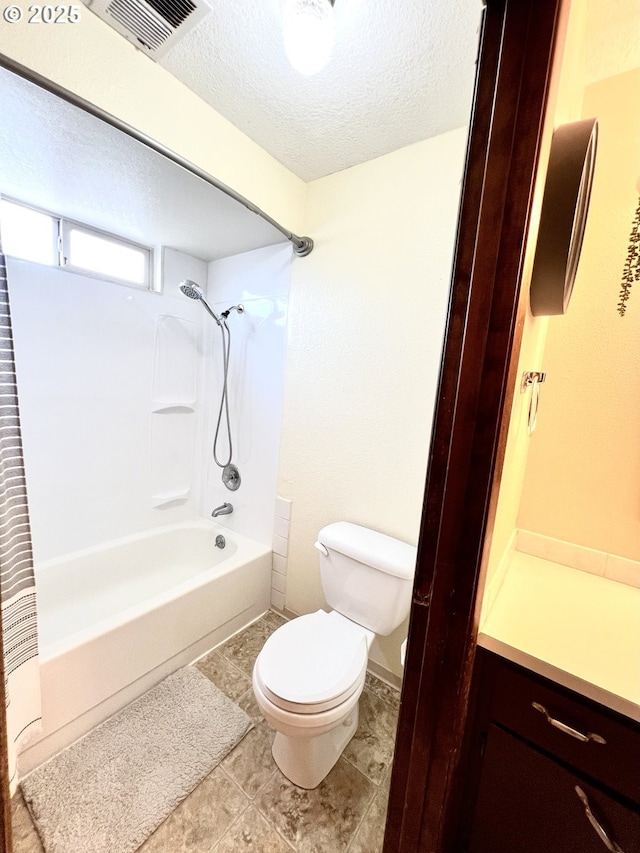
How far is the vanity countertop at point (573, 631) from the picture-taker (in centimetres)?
70

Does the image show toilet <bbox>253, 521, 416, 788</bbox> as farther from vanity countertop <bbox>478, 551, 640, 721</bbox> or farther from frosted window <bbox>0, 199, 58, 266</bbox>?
frosted window <bbox>0, 199, 58, 266</bbox>

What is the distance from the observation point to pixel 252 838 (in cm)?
106

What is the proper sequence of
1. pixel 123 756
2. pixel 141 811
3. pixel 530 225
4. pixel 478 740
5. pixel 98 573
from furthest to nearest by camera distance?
1. pixel 98 573
2. pixel 123 756
3. pixel 141 811
4. pixel 478 740
5. pixel 530 225

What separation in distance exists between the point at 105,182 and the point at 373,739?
2.70m

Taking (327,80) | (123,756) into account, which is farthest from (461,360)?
(123,756)

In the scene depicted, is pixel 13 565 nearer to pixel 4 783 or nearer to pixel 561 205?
pixel 4 783

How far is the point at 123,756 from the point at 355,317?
2037 mm

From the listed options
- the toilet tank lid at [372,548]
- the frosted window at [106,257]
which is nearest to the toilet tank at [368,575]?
the toilet tank lid at [372,548]

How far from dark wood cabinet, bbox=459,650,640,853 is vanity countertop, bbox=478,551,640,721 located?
0.03 metres

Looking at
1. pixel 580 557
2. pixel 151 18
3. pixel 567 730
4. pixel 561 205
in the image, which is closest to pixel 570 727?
pixel 567 730

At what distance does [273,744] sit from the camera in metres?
1.31

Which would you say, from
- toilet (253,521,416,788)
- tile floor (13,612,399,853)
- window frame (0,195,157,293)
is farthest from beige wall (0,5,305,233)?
tile floor (13,612,399,853)

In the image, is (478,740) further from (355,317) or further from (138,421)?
(138,421)

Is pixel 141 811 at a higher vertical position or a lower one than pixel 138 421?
lower
